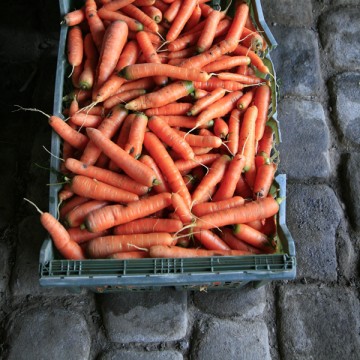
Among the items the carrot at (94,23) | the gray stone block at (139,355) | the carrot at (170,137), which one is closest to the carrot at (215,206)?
the carrot at (170,137)

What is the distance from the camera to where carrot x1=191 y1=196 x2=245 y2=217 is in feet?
6.08

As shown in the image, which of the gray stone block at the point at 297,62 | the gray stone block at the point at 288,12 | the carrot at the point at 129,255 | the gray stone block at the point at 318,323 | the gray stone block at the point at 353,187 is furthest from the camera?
the gray stone block at the point at 288,12

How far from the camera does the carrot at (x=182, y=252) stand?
171 centimetres

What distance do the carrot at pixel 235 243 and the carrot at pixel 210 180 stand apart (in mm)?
179

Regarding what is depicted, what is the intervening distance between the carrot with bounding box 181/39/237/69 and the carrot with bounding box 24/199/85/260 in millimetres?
943

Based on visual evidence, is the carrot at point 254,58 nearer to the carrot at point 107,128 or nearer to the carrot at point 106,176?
the carrot at point 107,128

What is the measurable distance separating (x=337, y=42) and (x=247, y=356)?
208 centimetres

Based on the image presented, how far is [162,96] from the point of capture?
6.39 feet

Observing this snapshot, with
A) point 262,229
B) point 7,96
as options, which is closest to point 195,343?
point 262,229

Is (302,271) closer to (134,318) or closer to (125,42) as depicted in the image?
(134,318)

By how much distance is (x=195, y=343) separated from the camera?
2.02 metres

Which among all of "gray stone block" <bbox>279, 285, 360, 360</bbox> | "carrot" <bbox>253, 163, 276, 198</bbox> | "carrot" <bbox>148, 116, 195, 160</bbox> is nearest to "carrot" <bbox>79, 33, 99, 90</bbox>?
"carrot" <bbox>148, 116, 195, 160</bbox>

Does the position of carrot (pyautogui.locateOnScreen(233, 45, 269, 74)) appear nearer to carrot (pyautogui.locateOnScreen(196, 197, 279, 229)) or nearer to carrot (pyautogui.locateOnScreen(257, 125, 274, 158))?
carrot (pyautogui.locateOnScreen(257, 125, 274, 158))

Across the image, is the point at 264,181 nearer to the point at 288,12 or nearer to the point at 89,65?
the point at 89,65
